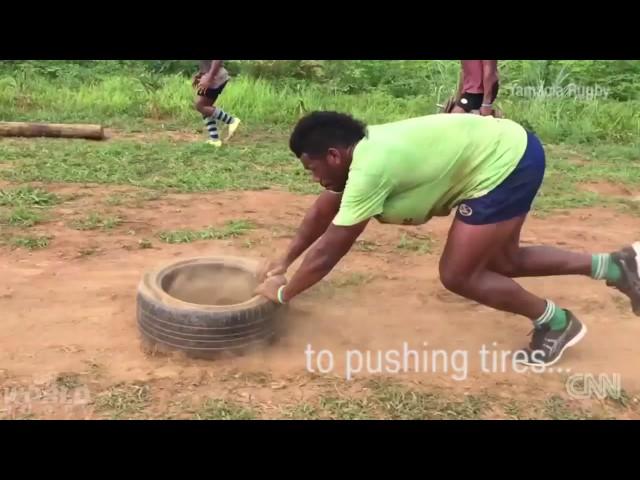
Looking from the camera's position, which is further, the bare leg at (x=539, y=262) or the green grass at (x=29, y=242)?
the green grass at (x=29, y=242)

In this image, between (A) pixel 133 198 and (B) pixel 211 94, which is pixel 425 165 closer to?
(A) pixel 133 198

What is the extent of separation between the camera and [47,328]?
4172 millimetres

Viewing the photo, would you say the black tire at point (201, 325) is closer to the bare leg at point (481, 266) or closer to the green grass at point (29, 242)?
the bare leg at point (481, 266)

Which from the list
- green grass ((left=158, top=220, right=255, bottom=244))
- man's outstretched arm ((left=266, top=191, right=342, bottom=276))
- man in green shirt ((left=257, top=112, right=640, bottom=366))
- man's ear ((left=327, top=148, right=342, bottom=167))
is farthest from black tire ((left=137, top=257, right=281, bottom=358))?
green grass ((left=158, top=220, right=255, bottom=244))

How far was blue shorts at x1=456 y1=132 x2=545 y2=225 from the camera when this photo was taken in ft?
11.9

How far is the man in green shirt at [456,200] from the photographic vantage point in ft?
11.2

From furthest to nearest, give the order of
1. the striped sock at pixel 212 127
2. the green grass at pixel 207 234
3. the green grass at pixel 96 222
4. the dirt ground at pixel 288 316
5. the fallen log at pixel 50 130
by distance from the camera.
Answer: the striped sock at pixel 212 127 < the fallen log at pixel 50 130 < the green grass at pixel 96 222 < the green grass at pixel 207 234 < the dirt ground at pixel 288 316

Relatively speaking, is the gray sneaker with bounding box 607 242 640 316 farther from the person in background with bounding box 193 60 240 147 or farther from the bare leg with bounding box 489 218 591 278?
the person in background with bounding box 193 60 240 147

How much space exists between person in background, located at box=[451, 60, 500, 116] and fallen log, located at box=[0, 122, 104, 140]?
13.6 feet

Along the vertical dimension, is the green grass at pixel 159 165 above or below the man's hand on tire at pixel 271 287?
below

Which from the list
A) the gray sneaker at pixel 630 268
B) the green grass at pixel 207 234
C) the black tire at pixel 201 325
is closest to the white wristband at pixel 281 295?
the black tire at pixel 201 325

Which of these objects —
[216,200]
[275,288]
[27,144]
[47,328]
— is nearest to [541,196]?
[216,200]

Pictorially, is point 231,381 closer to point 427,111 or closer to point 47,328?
point 47,328

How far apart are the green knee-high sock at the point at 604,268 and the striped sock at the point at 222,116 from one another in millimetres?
5691
